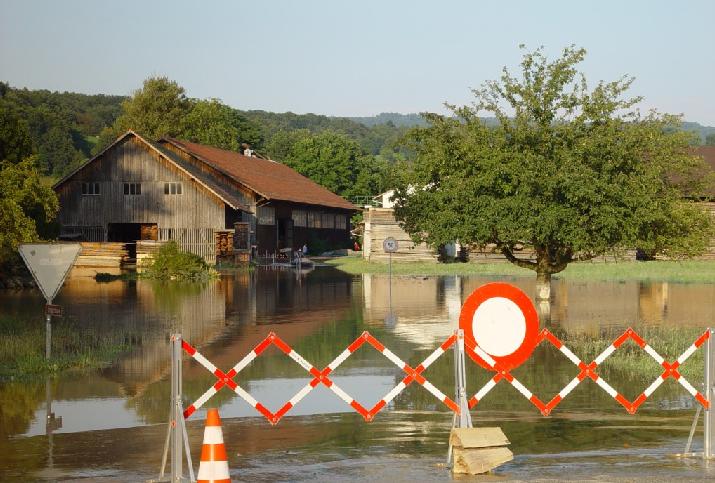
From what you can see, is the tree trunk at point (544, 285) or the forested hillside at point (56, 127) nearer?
the tree trunk at point (544, 285)

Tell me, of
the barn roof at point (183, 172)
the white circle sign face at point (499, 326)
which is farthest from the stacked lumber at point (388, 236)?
the white circle sign face at point (499, 326)

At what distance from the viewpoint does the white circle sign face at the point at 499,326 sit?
430 inches

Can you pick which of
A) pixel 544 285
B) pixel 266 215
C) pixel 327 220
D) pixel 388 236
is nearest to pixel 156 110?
pixel 327 220

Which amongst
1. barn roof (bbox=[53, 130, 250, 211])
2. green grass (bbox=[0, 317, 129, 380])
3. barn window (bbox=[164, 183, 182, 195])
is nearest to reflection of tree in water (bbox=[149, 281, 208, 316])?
green grass (bbox=[0, 317, 129, 380])

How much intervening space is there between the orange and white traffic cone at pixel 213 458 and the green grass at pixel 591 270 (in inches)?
1692

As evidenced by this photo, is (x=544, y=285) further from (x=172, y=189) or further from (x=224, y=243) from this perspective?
(x=172, y=189)

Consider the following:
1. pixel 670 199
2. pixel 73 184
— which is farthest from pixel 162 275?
pixel 670 199

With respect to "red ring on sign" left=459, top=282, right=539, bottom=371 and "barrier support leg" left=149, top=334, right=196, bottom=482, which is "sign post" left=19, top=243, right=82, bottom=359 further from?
"red ring on sign" left=459, top=282, right=539, bottom=371

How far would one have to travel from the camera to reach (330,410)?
1487 cm

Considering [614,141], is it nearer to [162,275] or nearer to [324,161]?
[162,275]

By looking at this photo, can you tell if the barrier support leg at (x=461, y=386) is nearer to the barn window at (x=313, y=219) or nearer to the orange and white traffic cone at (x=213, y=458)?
the orange and white traffic cone at (x=213, y=458)

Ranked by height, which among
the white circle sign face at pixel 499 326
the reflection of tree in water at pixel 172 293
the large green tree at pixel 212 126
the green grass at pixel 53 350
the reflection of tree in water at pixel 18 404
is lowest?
the reflection of tree in water at pixel 18 404

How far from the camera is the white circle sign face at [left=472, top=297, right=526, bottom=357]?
10.9 metres

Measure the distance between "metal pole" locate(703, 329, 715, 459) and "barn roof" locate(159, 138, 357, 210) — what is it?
59.7m
